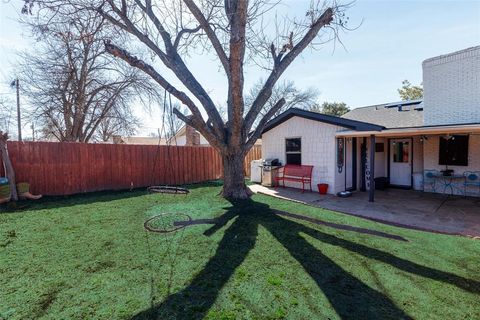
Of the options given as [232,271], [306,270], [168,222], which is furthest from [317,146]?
[232,271]

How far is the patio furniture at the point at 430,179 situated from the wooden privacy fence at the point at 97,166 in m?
8.79

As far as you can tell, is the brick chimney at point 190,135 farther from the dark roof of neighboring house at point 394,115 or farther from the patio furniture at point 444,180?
the patio furniture at point 444,180

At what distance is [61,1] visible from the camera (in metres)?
5.62

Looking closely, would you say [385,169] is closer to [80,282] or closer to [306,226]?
[306,226]

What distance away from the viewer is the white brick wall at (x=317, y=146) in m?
8.23

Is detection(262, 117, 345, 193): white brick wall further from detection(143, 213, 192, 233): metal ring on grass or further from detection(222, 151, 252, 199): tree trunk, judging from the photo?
detection(143, 213, 192, 233): metal ring on grass

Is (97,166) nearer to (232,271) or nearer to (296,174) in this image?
(296,174)

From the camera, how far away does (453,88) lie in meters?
7.92

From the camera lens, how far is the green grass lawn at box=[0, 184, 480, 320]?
93.4 inches

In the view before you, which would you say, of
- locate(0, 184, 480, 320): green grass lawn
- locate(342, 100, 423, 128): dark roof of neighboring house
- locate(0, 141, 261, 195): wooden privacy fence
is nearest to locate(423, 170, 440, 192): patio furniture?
locate(342, 100, 423, 128): dark roof of neighboring house

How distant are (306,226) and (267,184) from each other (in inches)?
201

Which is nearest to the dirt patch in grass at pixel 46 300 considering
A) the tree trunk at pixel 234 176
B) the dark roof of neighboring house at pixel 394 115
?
the tree trunk at pixel 234 176

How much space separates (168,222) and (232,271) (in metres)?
2.22

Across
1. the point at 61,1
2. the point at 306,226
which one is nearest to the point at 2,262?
the point at 306,226
